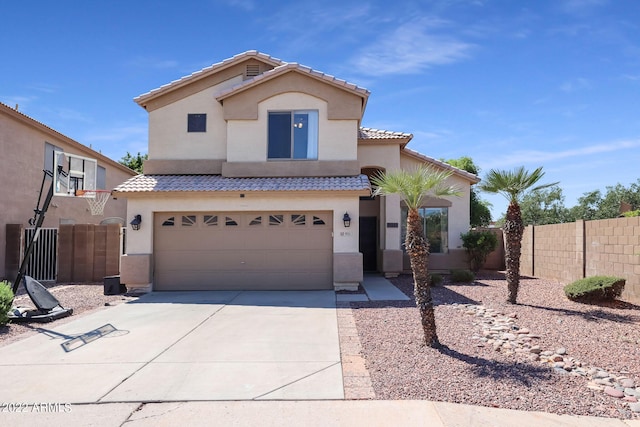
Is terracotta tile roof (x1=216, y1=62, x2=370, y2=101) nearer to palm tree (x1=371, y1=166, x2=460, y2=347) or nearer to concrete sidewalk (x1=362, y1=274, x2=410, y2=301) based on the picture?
concrete sidewalk (x1=362, y1=274, x2=410, y2=301)

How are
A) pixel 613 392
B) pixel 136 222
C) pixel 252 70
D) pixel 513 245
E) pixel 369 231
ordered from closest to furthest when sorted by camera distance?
pixel 613 392, pixel 513 245, pixel 136 222, pixel 252 70, pixel 369 231

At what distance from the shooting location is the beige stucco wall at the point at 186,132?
15477 millimetres

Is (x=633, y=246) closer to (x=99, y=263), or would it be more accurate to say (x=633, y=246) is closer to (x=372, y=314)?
(x=372, y=314)

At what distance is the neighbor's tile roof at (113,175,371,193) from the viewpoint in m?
13.5

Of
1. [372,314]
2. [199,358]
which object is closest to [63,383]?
[199,358]

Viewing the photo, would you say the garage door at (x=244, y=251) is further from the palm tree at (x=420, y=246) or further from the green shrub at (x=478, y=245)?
the green shrub at (x=478, y=245)

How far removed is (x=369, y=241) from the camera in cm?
1939

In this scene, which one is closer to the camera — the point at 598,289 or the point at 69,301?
the point at 598,289

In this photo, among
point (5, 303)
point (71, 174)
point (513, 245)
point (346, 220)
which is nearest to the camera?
point (5, 303)

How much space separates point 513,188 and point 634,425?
717 cm

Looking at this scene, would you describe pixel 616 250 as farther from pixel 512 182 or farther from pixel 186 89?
pixel 186 89

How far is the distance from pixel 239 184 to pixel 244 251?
6.66ft

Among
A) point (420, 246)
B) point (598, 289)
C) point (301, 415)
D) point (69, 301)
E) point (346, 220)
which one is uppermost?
point (346, 220)

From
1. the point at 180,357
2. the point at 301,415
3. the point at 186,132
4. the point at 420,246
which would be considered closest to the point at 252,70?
the point at 186,132
